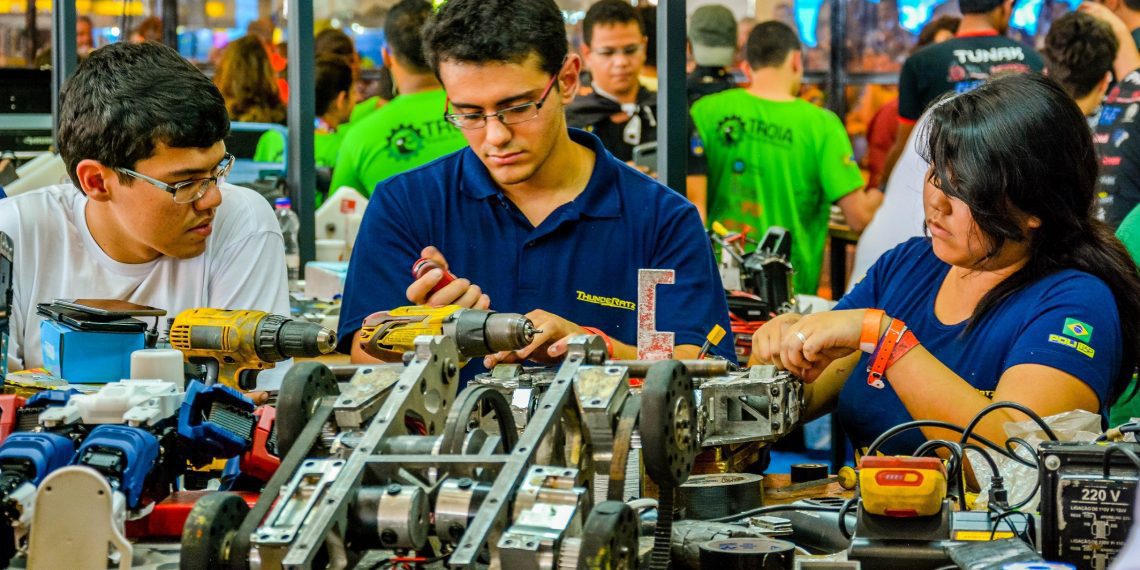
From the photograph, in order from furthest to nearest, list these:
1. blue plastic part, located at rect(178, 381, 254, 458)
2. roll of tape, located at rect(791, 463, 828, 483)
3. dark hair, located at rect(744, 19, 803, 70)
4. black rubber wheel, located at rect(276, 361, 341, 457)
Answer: dark hair, located at rect(744, 19, 803, 70), roll of tape, located at rect(791, 463, 828, 483), blue plastic part, located at rect(178, 381, 254, 458), black rubber wheel, located at rect(276, 361, 341, 457)

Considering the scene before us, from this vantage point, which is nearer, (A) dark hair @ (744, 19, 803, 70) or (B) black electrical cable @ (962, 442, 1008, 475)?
(B) black electrical cable @ (962, 442, 1008, 475)

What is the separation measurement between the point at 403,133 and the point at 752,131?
62.8 inches

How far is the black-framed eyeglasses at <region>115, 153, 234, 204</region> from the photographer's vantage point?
8.80 feet

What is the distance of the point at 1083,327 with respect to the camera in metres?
2.36

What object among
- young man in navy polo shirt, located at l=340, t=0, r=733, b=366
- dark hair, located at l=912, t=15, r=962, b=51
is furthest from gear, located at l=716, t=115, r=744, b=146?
young man in navy polo shirt, located at l=340, t=0, r=733, b=366

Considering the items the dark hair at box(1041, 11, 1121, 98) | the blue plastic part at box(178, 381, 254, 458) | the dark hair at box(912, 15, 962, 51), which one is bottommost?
the blue plastic part at box(178, 381, 254, 458)

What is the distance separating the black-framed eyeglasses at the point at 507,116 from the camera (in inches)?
106

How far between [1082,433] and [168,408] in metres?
1.31

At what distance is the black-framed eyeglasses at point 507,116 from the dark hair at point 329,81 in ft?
14.1

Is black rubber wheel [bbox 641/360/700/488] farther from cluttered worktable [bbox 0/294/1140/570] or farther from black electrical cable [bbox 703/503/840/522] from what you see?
black electrical cable [bbox 703/503/840/522]

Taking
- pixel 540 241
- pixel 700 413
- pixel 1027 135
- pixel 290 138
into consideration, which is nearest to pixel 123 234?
pixel 540 241

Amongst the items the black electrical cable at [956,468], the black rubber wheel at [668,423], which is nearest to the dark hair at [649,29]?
the black electrical cable at [956,468]

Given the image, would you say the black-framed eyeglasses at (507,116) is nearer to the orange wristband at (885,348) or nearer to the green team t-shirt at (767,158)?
the orange wristband at (885,348)

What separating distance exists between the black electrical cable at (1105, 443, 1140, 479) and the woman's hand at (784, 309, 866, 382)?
789mm
